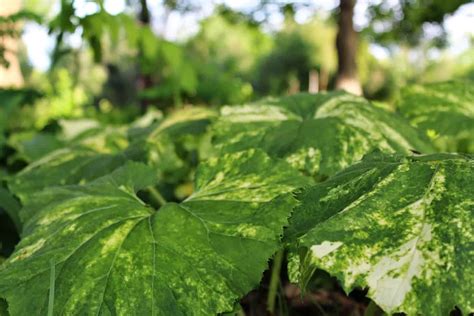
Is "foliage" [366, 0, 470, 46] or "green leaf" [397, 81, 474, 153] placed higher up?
"green leaf" [397, 81, 474, 153]

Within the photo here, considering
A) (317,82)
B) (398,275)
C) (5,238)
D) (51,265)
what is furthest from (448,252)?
(317,82)

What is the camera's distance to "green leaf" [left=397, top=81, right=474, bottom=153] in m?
1.38

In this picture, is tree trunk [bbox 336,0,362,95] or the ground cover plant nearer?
the ground cover plant

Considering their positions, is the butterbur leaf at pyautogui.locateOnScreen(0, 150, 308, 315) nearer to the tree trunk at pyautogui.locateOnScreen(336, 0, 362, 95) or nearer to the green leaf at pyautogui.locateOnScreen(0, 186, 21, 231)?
the green leaf at pyautogui.locateOnScreen(0, 186, 21, 231)

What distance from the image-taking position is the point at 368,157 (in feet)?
2.90

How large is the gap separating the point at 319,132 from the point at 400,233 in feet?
1.78

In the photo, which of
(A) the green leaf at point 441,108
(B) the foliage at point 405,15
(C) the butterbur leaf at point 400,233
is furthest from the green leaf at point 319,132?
(B) the foliage at point 405,15

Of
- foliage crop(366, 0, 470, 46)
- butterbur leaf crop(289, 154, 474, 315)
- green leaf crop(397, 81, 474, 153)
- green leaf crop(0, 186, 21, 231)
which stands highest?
butterbur leaf crop(289, 154, 474, 315)

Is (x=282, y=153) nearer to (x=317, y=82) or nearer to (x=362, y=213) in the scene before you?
(x=362, y=213)

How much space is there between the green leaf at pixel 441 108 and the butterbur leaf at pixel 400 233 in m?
0.63

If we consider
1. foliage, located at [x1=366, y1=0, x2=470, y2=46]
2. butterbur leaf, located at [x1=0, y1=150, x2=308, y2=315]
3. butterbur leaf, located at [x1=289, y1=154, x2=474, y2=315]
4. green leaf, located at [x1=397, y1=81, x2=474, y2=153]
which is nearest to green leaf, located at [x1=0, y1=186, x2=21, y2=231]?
butterbur leaf, located at [x1=0, y1=150, x2=308, y2=315]

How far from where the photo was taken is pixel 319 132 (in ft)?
3.87

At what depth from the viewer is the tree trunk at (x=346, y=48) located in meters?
5.41

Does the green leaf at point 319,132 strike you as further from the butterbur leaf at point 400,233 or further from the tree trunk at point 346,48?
the tree trunk at point 346,48
